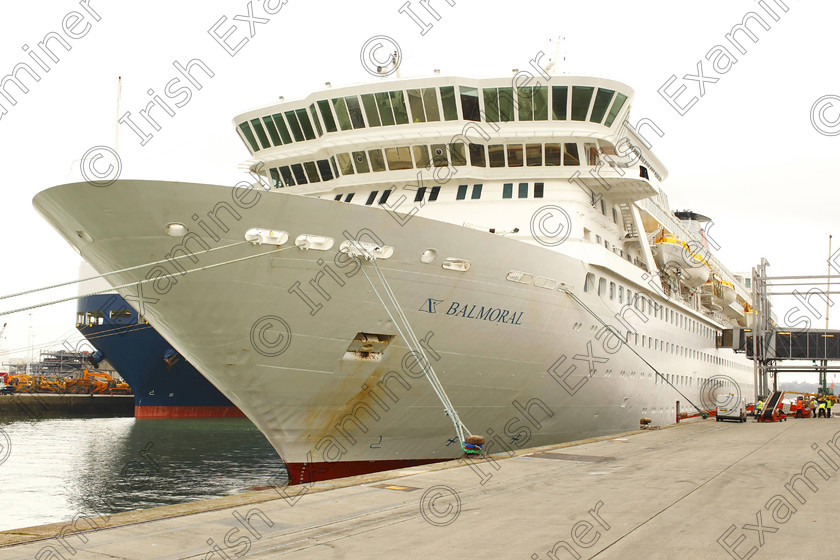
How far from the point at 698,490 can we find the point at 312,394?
6417mm

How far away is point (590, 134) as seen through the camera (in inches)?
691

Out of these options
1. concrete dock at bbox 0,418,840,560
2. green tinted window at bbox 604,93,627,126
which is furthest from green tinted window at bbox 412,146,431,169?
concrete dock at bbox 0,418,840,560

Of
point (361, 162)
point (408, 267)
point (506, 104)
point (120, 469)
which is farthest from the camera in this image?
point (120, 469)

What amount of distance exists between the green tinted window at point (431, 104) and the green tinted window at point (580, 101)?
3.27 meters

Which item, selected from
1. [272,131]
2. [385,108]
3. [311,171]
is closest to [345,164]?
[311,171]

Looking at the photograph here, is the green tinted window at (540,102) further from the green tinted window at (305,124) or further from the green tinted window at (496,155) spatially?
the green tinted window at (305,124)

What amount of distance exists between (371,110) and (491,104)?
2.81m

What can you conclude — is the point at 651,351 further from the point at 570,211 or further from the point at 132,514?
the point at 132,514

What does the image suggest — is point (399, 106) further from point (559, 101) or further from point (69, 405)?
point (69, 405)

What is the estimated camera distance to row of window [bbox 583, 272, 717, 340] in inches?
684

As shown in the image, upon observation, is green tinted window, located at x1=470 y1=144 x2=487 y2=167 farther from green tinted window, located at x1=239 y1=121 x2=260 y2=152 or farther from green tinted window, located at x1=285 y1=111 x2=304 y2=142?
green tinted window, located at x1=239 y1=121 x2=260 y2=152

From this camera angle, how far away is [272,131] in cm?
1888

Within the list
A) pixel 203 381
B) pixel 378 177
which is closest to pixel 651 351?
pixel 378 177

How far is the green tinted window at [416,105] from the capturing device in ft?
56.4
